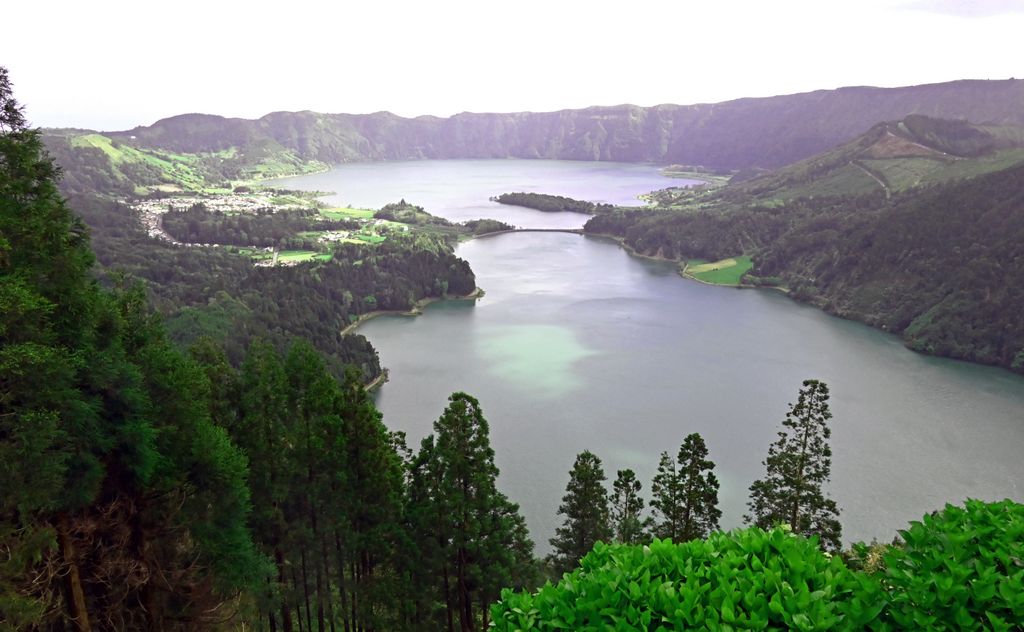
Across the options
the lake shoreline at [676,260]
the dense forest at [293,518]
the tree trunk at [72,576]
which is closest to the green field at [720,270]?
the lake shoreline at [676,260]

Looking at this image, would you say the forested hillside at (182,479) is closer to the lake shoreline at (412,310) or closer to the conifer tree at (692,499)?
the conifer tree at (692,499)

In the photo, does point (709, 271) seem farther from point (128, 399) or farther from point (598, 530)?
point (128, 399)

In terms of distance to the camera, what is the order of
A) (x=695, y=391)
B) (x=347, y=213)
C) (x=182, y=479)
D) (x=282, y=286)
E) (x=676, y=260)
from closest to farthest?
(x=182, y=479)
(x=695, y=391)
(x=282, y=286)
(x=676, y=260)
(x=347, y=213)

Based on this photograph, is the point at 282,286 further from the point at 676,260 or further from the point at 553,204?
the point at 553,204

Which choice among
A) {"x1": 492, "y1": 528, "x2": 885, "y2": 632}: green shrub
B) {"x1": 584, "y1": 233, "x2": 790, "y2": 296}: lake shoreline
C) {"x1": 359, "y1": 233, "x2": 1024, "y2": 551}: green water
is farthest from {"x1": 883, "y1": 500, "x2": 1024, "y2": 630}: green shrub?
{"x1": 584, "y1": 233, "x2": 790, "y2": 296}: lake shoreline

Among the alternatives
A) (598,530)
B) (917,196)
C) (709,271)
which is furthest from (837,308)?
(598,530)

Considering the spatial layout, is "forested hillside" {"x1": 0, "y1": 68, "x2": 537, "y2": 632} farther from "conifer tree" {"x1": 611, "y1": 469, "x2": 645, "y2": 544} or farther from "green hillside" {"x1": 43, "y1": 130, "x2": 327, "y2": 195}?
"green hillside" {"x1": 43, "y1": 130, "x2": 327, "y2": 195}

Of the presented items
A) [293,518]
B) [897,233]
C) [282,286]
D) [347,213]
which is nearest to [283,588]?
[293,518]
